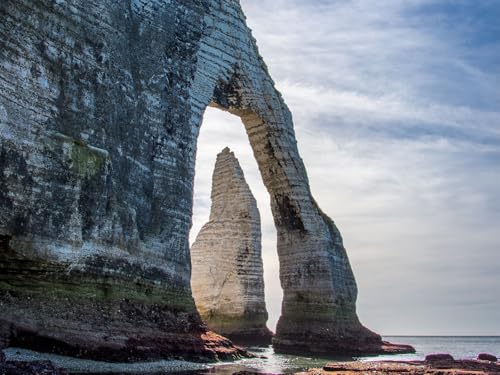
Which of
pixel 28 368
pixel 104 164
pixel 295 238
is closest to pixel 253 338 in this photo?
pixel 295 238

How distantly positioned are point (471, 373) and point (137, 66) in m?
11.8

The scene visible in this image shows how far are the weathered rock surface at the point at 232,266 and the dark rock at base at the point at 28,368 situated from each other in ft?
71.6

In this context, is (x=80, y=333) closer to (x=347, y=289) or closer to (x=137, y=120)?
(x=137, y=120)

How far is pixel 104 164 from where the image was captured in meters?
14.2

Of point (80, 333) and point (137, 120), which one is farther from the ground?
point (137, 120)

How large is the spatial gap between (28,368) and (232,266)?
74.2 feet

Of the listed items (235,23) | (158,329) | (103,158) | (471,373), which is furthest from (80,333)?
(235,23)

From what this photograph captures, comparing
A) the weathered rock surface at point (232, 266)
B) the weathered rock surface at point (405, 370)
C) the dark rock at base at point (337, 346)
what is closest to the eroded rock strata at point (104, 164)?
the weathered rock surface at point (405, 370)

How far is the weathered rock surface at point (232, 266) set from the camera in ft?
99.9

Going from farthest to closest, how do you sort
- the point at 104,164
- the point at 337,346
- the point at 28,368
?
1. the point at 337,346
2. the point at 104,164
3. the point at 28,368

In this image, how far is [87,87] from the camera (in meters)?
14.5

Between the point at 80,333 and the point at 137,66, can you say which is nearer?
the point at 80,333

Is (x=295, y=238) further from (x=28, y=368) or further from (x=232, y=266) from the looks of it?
(x=28, y=368)

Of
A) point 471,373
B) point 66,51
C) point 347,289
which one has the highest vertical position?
point 66,51
